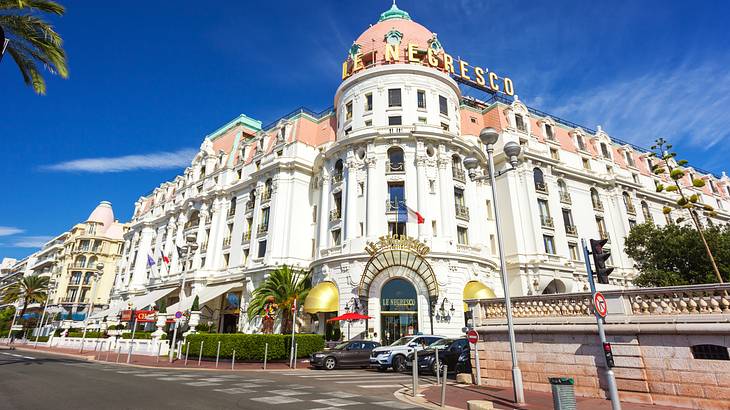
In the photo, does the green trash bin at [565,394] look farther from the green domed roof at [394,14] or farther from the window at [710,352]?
the green domed roof at [394,14]

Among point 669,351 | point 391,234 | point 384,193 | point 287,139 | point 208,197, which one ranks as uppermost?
point 287,139

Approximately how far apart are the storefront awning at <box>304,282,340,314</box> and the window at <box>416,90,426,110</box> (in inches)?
669

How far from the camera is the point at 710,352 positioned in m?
8.99

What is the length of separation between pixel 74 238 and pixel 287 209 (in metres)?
67.6

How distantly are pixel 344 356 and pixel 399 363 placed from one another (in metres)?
3.32

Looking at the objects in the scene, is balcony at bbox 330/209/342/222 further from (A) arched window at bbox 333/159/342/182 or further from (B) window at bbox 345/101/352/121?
(B) window at bbox 345/101/352/121

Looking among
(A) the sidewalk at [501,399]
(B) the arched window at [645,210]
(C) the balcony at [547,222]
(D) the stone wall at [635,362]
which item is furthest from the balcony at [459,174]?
(B) the arched window at [645,210]

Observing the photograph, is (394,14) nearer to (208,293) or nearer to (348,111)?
(348,111)

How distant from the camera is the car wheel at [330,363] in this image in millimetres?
20141

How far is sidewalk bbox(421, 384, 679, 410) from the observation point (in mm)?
9578

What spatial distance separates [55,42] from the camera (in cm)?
1622

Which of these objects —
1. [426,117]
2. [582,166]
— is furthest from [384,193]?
[582,166]

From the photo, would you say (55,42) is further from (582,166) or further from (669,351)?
(582,166)

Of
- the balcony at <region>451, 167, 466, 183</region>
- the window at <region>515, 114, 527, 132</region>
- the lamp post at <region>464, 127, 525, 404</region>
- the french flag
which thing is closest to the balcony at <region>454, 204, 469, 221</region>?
the balcony at <region>451, 167, 466, 183</region>
